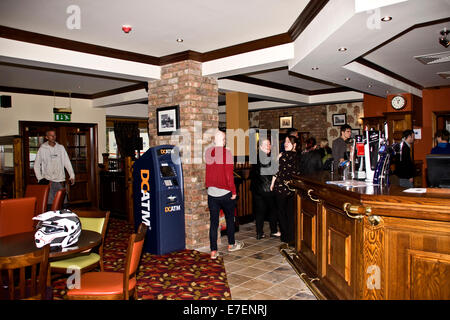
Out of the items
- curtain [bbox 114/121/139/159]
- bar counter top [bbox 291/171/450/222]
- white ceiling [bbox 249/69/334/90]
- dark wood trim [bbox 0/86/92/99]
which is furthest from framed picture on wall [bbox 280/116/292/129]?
bar counter top [bbox 291/171/450/222]

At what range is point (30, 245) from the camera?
274 cm

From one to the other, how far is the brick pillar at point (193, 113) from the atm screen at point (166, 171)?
1.10 ft

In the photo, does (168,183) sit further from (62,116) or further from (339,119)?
(339,119)

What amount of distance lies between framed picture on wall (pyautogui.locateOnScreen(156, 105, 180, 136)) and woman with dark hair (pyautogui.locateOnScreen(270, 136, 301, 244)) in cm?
165

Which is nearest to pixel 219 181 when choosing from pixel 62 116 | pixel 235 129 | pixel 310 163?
pixel 310 163

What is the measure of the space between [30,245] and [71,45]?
3032mm

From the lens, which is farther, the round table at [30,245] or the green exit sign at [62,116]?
the green exit sign at [62,116]

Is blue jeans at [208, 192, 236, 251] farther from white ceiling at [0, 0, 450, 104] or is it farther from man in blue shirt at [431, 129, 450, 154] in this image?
man in blue shirt at [431, 129, 450, 154]

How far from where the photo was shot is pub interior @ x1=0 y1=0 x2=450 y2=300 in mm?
2477

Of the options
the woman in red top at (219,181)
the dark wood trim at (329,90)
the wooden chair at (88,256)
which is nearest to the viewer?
the wooden chair at (88,256)

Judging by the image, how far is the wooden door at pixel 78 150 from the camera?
335 inches

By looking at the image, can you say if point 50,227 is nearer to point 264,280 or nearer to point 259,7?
point 264,280

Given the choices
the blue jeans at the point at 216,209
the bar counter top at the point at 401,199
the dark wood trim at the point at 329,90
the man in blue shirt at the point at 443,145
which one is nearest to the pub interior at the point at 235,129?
the bar counter top at the point at 401,199

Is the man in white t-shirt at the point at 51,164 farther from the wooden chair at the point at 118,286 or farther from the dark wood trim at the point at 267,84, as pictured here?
the wooden chair at the point at 118,286
